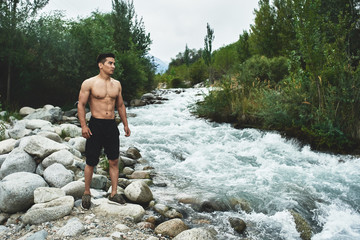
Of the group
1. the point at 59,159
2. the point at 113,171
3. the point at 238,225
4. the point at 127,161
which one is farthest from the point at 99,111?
the point at 127,161

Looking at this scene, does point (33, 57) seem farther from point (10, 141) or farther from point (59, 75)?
point (10, 141)

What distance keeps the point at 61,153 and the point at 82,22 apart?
38.7ft

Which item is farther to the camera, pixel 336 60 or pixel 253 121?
pixel 253 121

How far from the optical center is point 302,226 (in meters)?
3.76

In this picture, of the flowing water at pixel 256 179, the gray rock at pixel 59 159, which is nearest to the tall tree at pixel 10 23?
the flowing water at pixel 256 179

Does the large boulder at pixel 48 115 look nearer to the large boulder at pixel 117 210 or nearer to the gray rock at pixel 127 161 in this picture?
the gray rock at pixel 127 161

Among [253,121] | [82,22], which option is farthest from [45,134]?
[82,22]

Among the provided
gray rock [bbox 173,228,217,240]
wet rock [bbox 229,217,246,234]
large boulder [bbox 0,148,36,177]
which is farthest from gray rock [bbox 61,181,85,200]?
wet rock [bbox 229,217,246,234]

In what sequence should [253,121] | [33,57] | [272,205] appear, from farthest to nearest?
1. [33,57]
2. [253,121]
3. [272,205]

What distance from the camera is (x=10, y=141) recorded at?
18.9 feet

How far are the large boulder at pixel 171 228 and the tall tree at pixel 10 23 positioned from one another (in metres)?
11.8

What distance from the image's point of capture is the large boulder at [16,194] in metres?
3.51

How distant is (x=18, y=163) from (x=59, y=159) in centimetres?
63

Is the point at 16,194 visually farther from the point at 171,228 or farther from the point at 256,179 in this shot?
the point at 256,179
